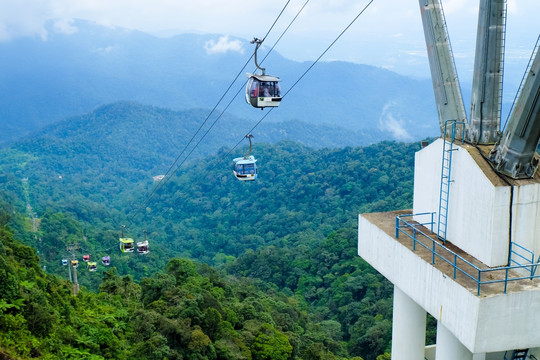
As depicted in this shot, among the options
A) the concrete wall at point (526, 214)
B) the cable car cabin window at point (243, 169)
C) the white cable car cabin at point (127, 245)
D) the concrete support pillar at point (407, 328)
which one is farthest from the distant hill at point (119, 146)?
the concrete wall at point (526, 214)

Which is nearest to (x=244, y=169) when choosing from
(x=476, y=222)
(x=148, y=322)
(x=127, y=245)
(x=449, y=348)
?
(x=148, y=322)

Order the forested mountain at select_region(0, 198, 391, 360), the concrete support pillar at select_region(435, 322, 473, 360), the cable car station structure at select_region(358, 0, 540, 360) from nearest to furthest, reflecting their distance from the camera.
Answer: the cable car station structure at select_region(358, 0, 540, 360), the concrete support pillar at select_region(435, 322, 473, 360), the forested mountain at select_region(0, 198, 391, 360)

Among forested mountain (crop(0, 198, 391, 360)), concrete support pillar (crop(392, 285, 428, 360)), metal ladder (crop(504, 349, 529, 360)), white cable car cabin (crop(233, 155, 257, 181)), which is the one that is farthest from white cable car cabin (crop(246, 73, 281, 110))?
metal ladder (crop(504, 349, 529, 360))

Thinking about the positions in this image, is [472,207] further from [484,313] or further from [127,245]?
[127,245]

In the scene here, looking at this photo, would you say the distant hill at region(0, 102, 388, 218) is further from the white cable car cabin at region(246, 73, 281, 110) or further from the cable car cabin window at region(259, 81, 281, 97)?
the cable car cabin window at region(259, 81, 281, 97)

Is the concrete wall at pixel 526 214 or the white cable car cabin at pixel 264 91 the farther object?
the white cable car cabin at pixel 264 91

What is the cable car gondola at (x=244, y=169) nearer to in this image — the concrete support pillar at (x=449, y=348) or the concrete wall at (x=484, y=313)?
the concrete support pillar at (x=449, y=348)
